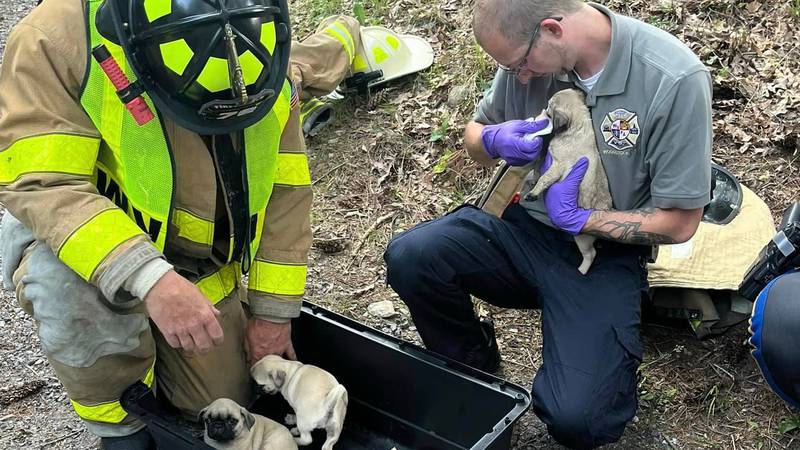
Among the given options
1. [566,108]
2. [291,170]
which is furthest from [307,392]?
[566,108]

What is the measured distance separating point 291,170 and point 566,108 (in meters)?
0.98

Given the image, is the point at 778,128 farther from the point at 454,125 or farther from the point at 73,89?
the point at 73,89

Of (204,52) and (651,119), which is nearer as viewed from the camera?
(204,52)

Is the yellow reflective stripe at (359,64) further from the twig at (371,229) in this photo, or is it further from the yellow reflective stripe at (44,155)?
the yellow reflective stripe at (44,155)

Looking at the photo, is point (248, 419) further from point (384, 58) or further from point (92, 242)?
point (384, 58)

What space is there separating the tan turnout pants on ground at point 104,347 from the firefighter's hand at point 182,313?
24 centimetres

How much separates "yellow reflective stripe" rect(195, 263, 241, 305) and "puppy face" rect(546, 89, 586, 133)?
4.15ft

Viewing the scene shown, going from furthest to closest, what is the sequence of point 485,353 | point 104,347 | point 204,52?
point 485,353 → point 104,347 → point 204,52

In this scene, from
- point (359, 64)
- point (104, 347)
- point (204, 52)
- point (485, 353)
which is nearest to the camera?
point (204, 52)

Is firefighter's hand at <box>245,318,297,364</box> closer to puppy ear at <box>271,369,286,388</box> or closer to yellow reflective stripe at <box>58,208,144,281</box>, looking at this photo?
puppy ear at <box>271,369,286,388</box>

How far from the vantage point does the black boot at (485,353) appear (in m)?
3.30

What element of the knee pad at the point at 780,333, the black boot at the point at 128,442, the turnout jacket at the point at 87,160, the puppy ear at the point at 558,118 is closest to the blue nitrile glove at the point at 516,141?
the puppy ear at the point at 558,118

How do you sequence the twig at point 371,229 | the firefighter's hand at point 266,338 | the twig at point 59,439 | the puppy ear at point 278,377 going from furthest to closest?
1. the twig at point 371,229
2. the twig at point 59,439
3. the firefighter's hand at point 266,338
4. the puppy ear at point 278,377

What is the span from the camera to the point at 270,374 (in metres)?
2.90
